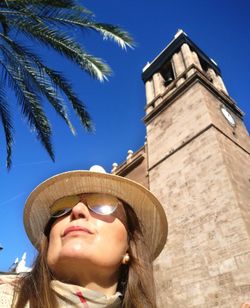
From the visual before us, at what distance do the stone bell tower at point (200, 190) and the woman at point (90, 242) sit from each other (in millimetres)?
5698

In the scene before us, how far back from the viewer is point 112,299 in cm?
178

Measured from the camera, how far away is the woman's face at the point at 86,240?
5.74ft

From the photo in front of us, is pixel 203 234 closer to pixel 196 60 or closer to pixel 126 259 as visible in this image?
pixel 126 259

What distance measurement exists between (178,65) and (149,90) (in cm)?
251

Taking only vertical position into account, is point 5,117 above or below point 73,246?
above

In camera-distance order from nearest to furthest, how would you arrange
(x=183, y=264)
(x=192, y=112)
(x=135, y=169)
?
(x=183, y=264)
(x=192, y=112)
(x=135, y=169)

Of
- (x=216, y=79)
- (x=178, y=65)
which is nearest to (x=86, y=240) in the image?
(x=178, y=65)

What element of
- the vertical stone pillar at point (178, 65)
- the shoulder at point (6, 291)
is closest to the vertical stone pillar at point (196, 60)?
the vertical stone pillar at point (178, 65)

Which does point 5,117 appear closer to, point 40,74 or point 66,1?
point 40,74

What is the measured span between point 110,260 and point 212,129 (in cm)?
968

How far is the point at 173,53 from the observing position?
18.3 m

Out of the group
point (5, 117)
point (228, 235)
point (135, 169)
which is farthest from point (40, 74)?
point (135, 169)

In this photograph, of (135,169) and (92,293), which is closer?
(92,293)

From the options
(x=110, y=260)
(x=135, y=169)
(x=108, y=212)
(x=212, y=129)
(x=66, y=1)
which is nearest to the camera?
(x=110, y=260)
